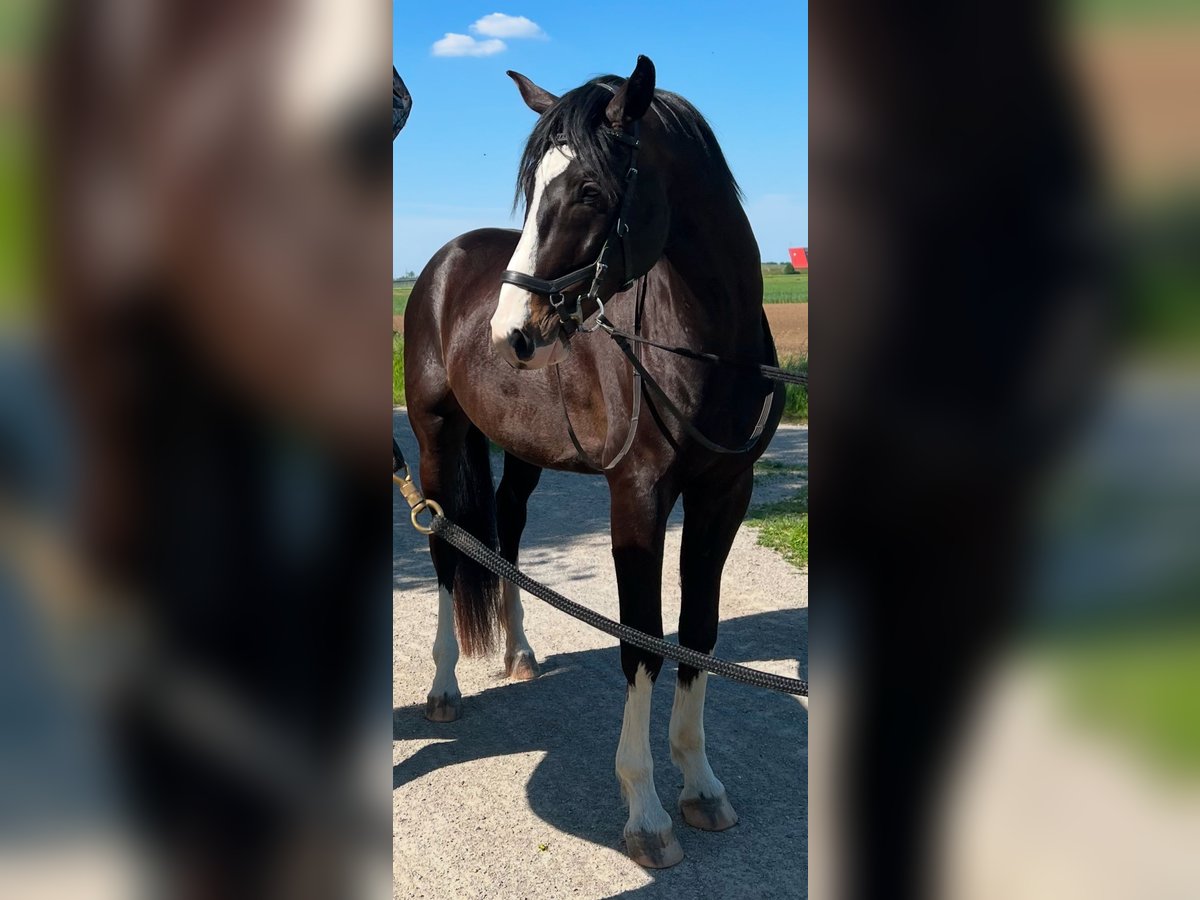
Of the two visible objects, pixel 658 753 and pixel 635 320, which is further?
pixel 658 753

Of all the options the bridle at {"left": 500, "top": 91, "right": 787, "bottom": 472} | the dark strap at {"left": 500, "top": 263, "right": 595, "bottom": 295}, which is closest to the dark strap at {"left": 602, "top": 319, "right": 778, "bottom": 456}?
the bridle at {"left": 500, "top": 91, "right": 787, "bottom": 472}

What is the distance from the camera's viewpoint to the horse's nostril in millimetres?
2793

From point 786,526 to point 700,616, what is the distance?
15.1 feet

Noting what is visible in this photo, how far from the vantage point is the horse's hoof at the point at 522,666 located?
16.3 feet

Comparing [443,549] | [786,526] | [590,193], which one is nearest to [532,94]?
[590,193]

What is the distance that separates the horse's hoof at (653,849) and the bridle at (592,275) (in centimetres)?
171

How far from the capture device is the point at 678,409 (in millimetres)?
3127
